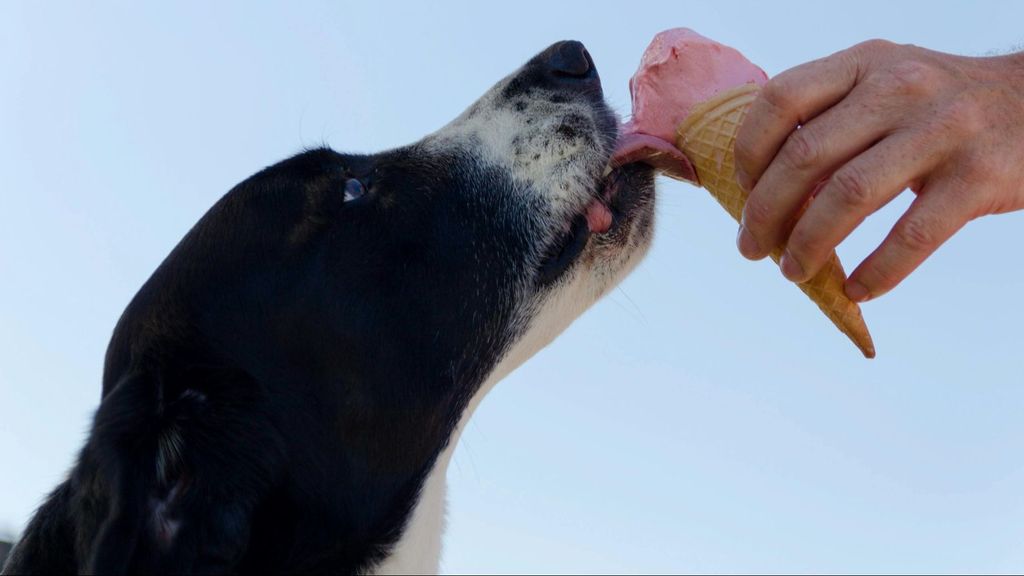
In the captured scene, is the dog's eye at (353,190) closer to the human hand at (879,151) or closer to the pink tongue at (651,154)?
the pink tongue at (651,154)

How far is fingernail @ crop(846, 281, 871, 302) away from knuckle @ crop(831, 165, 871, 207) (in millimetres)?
371

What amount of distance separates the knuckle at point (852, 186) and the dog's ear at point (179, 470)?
1.72 metres

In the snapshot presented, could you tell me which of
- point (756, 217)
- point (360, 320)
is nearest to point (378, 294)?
point (360, 320)

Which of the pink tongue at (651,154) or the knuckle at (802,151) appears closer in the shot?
the knuckle at (802,151)

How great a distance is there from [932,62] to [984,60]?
326 mm

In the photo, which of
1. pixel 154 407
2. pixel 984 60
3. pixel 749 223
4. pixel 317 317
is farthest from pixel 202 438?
pixel 984 60

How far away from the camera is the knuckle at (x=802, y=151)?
2.46 m

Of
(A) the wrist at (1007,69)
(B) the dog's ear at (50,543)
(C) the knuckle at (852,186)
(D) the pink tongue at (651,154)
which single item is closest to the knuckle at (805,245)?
(C) the knuckle at (852,186)

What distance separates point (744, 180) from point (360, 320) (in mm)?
1255

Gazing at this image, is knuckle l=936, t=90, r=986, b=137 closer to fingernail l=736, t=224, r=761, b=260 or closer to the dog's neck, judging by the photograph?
fingernail l=736, t=224, r=761, b=260

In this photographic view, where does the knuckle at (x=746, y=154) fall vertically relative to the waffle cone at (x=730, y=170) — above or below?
above

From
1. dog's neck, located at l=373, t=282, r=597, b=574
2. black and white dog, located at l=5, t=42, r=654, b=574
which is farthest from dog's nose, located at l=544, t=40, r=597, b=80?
dog's neck, located at l=373, t=282, r=597, b=574

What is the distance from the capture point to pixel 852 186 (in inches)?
94.3

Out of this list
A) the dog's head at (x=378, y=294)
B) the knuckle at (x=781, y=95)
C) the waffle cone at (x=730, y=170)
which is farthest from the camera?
the dog's head at (x=378, y=294)
